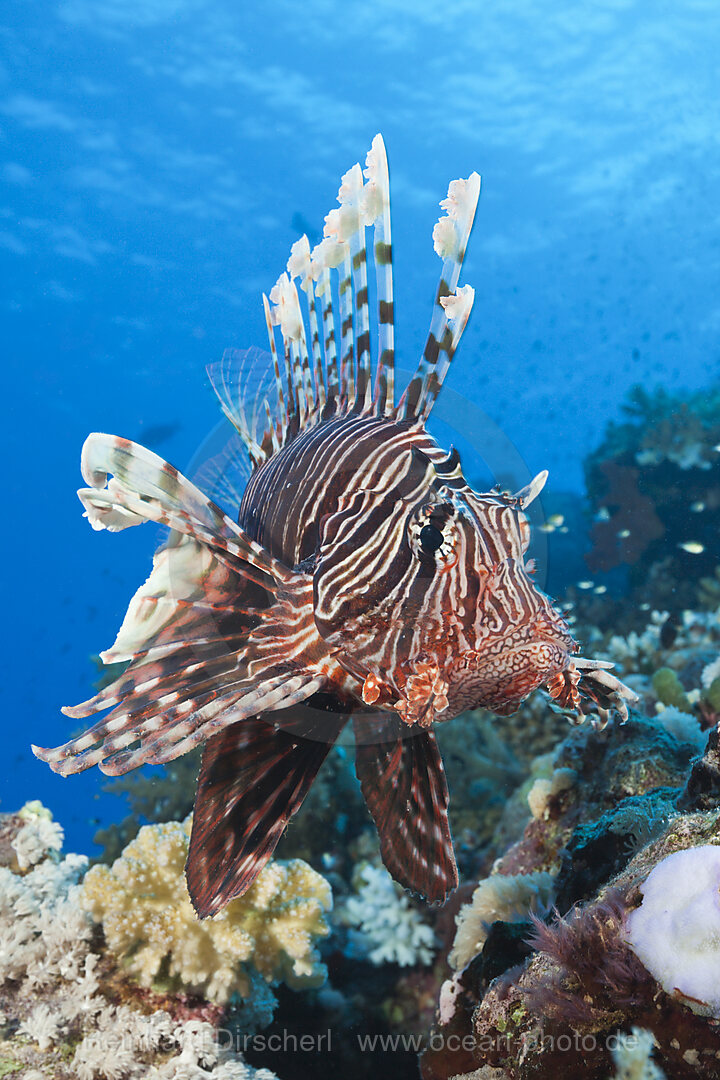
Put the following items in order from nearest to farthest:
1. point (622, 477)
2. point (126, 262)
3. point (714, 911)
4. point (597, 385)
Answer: point (714, 911)
point (622, 477)
point (126, 262)
point (597, 385)

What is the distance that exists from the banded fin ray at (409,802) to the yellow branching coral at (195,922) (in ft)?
3.89

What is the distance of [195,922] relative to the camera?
344 centimetres

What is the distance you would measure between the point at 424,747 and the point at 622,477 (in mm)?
13772

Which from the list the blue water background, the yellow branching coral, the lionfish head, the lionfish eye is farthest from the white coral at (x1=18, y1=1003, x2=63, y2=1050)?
the blue water background

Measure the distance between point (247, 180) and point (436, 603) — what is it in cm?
4063

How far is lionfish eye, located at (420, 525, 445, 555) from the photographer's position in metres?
2.12

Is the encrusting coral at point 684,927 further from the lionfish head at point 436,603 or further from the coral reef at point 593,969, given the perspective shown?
the lionfish head at point 436,603

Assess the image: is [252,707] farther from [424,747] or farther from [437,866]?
[437,866]

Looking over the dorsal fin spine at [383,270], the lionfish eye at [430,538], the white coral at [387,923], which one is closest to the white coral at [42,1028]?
the lionfish eye at [430,538]

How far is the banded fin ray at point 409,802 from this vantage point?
2.57m

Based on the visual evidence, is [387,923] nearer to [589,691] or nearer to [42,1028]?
[42,1028]

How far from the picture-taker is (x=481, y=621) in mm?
2016

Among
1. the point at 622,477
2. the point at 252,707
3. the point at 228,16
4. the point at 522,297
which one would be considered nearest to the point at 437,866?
the point at 252,707

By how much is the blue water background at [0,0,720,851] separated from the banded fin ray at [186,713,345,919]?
47.9ft
